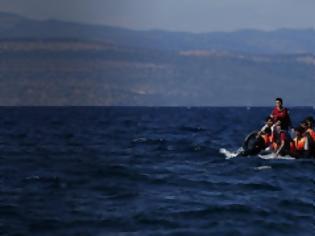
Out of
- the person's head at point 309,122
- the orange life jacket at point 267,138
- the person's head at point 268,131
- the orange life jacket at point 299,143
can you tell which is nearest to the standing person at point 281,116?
the person's head at point 268,131

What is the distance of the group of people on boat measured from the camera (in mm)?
32938

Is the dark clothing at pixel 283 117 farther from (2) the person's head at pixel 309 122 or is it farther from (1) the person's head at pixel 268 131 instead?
(2) the person's head at pixel 309 122

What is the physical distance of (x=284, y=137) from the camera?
33875mm

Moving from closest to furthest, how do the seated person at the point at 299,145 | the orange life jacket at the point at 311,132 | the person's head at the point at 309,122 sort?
the person's head at the point at 309,122 < the orange life jacket at the point at 311,132 < the seated person at the point at 299,145

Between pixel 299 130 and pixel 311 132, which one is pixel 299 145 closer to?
pixel 299 130

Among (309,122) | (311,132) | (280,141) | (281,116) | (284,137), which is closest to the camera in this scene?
(309,122)

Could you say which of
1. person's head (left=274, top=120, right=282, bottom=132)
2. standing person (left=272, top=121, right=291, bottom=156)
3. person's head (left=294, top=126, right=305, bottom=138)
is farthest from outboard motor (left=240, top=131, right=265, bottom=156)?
person's head (left=294, top=126, right=305, bottom=138)

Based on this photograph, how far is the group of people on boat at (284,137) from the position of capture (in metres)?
32.9

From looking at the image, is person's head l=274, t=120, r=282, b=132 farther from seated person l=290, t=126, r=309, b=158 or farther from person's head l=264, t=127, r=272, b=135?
seated person l=290, t=126, r=309, b=158

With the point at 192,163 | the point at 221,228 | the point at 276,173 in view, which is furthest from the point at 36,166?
the point at 221,228

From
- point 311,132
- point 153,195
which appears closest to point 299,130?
point 311,132

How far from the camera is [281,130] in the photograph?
3375 centimetres

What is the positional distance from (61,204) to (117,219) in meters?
2.44

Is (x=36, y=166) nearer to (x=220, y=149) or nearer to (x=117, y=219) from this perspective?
(x=117, y=219)
